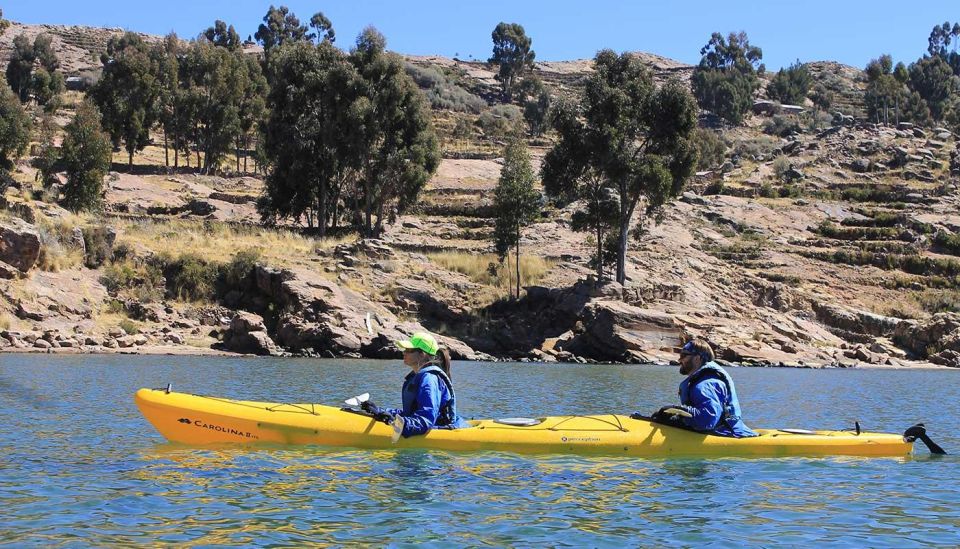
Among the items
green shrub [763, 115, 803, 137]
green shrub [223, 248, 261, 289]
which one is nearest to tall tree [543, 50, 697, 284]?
green shrub [223, 248, 261, 289]

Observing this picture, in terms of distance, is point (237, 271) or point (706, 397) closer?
point (706, 397)

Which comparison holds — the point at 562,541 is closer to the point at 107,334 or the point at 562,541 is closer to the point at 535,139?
the point at 107,334

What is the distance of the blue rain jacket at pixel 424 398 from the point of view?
1271cm

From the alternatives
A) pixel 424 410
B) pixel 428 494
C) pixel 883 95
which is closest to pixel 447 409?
pixel 424 410

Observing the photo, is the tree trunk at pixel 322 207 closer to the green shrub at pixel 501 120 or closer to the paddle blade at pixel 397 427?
the paddle blade at pixel 397 427

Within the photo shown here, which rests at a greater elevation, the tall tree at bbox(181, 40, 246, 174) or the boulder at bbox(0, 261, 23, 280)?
the tall tree at bbox(181, 40, 246, 174)

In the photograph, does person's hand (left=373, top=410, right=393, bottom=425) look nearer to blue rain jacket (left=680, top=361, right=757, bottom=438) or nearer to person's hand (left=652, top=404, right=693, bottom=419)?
person's hand (left=652, top=404, right=693, bottom=419)

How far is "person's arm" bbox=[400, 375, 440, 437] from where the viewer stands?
41.7 feet

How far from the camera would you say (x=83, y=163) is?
155 feet

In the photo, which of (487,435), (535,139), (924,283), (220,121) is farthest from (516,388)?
(535,139)

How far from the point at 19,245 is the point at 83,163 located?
42.6 feet

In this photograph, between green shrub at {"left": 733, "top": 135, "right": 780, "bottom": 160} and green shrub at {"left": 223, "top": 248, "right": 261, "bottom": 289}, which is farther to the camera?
green shrub at {"left": 733, "top": 135, "right": 780, "bottom": 160}

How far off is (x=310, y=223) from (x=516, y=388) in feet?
102

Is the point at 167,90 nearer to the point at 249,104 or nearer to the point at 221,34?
the point at 249,104
